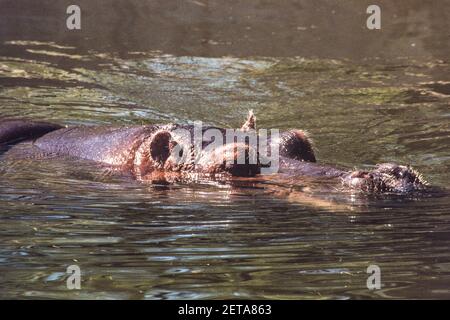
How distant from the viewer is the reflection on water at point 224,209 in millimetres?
4781

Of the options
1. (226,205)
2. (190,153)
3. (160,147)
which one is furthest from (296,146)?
(226,205)

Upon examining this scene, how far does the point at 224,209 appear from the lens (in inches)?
247

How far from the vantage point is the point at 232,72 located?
469 inches

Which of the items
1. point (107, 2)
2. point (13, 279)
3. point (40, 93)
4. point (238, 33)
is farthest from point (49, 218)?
point (107, 2)

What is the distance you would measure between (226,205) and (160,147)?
1.12 metres

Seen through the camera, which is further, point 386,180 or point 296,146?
point 296,146

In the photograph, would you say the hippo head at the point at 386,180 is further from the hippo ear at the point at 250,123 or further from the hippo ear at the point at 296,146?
the hippo ear at the point at 250,123

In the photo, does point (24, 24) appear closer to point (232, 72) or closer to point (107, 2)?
point (107, 2)

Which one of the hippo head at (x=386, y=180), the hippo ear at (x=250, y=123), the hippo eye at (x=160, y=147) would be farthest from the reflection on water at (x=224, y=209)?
the hippo ear at (x=250, y=123)

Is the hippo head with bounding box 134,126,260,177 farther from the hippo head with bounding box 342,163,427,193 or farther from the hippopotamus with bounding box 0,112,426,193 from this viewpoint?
the hippo head with bounding box 342,163,427,193

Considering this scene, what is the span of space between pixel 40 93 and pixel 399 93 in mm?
4361

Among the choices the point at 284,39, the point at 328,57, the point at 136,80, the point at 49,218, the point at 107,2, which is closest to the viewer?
the point at 49,218

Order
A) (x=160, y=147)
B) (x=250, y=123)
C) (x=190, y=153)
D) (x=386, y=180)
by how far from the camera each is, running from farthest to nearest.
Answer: (x=250, y=123), (x=160, y=147), (x=190, y=153), (x=386, y=180)

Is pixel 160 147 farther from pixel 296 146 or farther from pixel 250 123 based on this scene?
pixel 296 146
